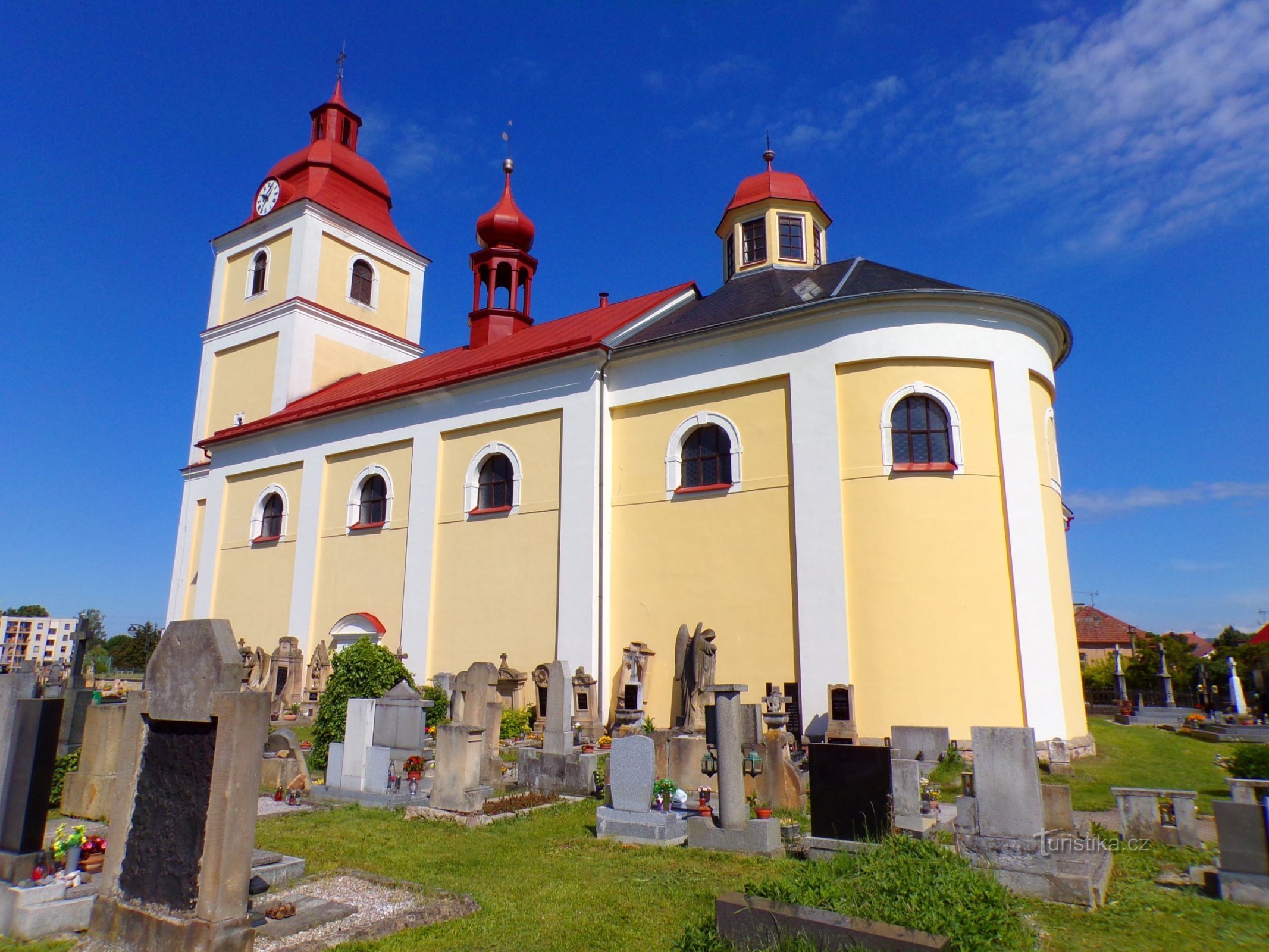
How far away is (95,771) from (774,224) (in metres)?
17.9

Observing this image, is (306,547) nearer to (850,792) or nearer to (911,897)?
(850,792)

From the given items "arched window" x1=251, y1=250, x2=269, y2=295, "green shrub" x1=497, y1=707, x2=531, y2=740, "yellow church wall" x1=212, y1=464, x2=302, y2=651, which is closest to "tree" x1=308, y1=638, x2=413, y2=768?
"green shrub" x1=497, y1=707, x2=531, y2=740

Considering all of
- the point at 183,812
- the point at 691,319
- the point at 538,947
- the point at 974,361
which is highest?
the point at 691,319

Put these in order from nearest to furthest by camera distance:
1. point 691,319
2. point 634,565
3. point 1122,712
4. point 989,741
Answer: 1. point 989,741
2. point 634,565
3. point 691,319
4. point 1122,712

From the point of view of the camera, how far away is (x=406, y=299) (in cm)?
2880

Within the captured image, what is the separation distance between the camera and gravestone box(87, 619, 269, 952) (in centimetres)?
453

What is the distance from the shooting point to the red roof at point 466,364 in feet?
58.5

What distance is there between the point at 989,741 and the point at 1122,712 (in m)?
24.3

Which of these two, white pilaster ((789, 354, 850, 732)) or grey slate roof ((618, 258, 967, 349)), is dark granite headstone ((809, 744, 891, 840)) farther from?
grey slate roof ((618, 258, 967, 349))

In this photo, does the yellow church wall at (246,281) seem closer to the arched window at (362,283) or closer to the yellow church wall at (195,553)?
the arched window at (362,283)

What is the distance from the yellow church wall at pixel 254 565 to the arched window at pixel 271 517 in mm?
353

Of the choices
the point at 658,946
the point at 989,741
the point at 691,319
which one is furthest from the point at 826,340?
the point at 658,946

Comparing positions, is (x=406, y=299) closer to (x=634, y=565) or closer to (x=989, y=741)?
(x=634, y=565)

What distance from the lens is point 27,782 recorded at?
5672mm
